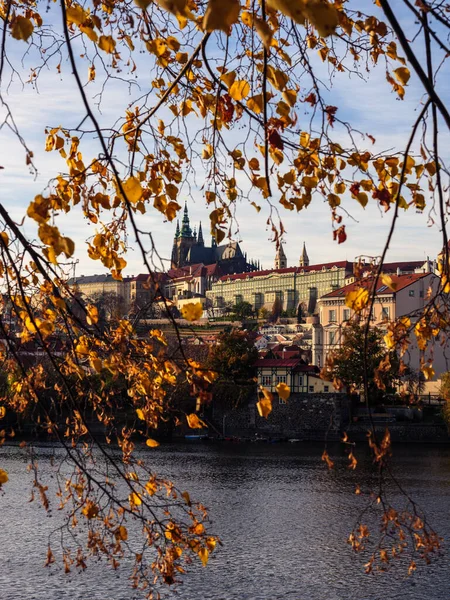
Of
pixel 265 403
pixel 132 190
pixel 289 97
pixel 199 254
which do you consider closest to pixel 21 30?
pixel 132 190

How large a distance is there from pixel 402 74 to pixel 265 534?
625 inches

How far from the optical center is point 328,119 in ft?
11.4

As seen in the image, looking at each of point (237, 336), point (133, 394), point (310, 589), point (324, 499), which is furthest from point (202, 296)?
point (133, 394)

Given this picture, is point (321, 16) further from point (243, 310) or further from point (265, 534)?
point (243, 310)

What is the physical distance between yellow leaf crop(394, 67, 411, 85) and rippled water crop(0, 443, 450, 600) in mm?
11279

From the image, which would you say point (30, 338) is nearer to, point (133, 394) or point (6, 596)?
point (133, 394)

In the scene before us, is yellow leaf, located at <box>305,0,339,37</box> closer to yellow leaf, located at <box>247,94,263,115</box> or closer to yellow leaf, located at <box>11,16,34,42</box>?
yellow leaf, located at <box>247,94,263,115</box>

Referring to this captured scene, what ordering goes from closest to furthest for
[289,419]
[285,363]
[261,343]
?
1. [289,419]
2. [285,363]
3. [261,343]

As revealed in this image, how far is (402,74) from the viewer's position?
3.23m

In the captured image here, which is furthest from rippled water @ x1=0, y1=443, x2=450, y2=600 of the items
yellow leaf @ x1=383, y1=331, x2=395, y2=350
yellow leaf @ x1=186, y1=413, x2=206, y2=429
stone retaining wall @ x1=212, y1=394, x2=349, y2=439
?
stone retaining wall @ x1=212, y1=394, x2=349, y2=439

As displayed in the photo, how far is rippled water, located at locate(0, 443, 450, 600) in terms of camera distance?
13.6 metres

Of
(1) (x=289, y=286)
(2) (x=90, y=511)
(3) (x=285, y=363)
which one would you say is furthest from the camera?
(1) (x=289, y=286)

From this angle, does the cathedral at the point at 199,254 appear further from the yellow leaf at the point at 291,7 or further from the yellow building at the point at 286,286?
the yellow leaf at the point at 291,7

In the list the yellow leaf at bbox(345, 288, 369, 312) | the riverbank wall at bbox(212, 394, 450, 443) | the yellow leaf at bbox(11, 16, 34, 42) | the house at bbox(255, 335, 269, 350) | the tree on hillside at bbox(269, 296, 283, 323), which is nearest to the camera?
the yellow leaf at bbox(11, 16, 34, 42)
